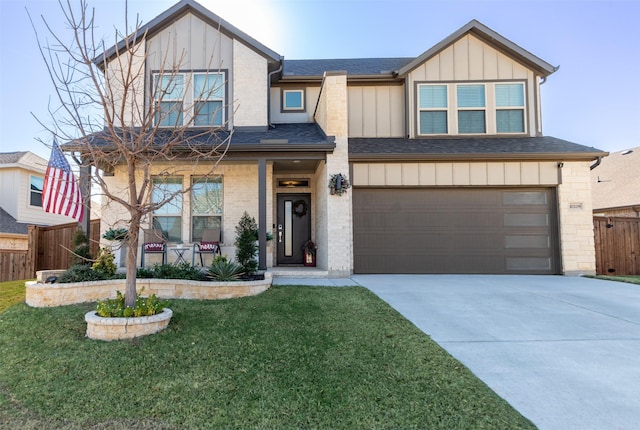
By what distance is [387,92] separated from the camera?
372 inches

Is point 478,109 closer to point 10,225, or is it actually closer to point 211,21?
point 211,21

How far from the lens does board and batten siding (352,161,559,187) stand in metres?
8.11

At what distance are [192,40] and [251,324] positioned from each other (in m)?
8.07

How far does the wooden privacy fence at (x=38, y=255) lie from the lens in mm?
8586

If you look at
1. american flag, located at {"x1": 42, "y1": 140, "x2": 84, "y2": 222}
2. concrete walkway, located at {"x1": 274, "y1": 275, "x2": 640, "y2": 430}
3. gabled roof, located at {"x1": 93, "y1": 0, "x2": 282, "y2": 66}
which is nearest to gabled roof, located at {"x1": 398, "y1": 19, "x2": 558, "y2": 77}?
gabled roof, located at {"x1": 93, "y1": 0, "x2": 282, "y2": 66}

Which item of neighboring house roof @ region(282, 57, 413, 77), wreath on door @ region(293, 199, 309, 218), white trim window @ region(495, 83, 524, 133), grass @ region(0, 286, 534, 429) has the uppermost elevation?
neighboring house roof @ region(282, 57, 413, 77)

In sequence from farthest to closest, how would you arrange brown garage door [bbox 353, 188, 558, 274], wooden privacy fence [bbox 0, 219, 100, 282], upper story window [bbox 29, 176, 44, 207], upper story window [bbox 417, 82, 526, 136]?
upper story window [bbox 29, 176, 44, 207] < upper story window [bbox 417, 82, 526, 136] < wooden privacy fence [bbox 0, 219, 100, 282] < brown garage door [bbox 353, 188, 558, 274]

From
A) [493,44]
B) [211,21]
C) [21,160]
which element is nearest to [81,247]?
[211,21]

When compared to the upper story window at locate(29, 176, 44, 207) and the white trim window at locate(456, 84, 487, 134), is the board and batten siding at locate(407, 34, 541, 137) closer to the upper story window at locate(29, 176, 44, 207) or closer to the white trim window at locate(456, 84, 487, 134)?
the white trim window at locate(456, 84, 487, 134)

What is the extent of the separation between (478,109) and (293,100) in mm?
5379

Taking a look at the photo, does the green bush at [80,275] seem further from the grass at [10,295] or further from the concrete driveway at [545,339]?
the concrete driveway at [545,339]

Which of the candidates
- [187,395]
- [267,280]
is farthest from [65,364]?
[267,280]

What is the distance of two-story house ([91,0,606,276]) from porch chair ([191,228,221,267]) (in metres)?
0.32

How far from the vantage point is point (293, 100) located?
31.9ft
